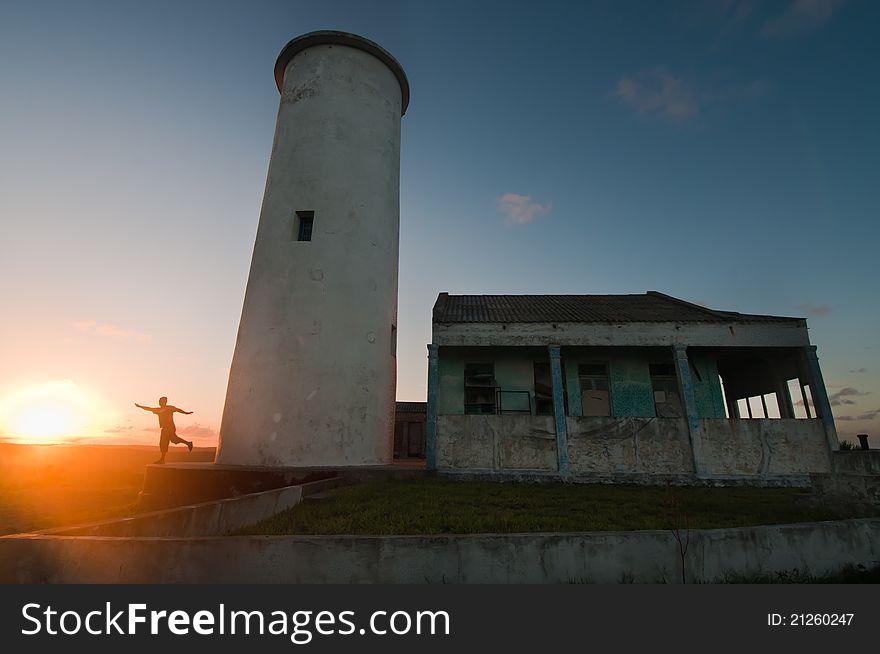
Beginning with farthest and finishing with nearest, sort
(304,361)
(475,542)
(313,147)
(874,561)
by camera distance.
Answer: (313,147) → (304,361) → (874,561) → (475,542)

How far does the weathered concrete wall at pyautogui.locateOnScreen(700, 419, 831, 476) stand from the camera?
42.6ft

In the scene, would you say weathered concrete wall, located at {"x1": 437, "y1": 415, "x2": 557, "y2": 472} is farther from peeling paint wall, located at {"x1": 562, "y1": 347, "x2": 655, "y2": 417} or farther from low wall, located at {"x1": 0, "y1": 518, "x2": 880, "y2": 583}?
low wall, located at {"x1": 0, "y1": 518, "x2": 880, "y2": 583}

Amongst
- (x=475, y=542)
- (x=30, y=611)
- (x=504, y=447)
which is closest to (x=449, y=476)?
(x=504, y=447)

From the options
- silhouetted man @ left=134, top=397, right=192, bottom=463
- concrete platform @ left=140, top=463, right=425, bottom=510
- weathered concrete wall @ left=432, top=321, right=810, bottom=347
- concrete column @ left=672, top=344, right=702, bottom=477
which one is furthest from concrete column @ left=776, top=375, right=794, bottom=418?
silhouetted man @ left=134, top=397, right=192, bottom=463

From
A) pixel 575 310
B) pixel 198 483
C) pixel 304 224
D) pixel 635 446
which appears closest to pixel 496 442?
pixel 635 446

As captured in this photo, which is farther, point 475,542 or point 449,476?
point 449,476

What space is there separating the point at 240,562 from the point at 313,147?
1287 cm

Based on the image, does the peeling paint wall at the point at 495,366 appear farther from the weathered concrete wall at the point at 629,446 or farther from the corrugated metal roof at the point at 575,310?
the weathered concrete wall at the point at 629,446

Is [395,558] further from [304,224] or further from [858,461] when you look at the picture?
[304,224]

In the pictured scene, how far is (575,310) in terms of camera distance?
632 inches

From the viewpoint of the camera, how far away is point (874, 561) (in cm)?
527

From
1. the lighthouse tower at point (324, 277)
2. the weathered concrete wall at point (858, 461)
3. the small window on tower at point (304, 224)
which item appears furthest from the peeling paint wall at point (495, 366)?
the weathered concrete wall at point (858, 461)

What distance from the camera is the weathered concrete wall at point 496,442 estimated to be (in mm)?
13125

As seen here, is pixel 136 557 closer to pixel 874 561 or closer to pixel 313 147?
pixel 874 561
